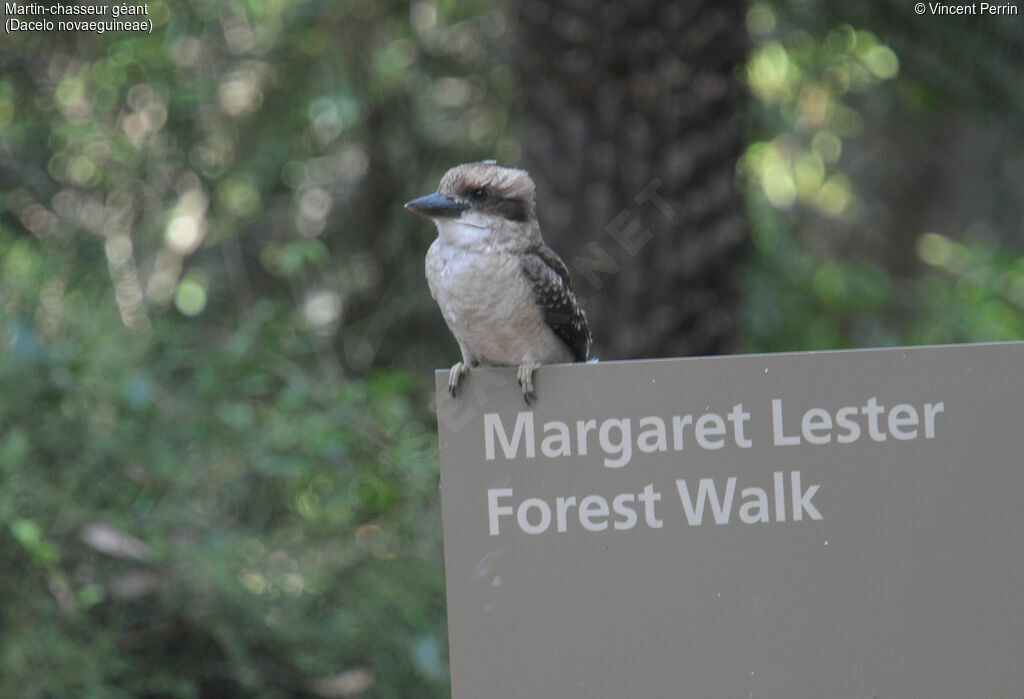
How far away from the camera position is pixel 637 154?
12.6ft

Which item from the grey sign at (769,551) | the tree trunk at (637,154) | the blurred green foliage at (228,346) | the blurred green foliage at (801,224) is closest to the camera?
the grey sign at (769,551)

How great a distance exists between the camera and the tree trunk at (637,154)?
149 inches

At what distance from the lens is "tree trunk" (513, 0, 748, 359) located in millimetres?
3797

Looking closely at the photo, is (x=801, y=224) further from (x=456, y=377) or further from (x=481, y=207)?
(x=456, y=377)

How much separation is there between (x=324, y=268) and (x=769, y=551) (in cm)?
393

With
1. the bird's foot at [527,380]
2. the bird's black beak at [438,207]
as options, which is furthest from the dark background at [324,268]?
the bird's foot at [527,380]

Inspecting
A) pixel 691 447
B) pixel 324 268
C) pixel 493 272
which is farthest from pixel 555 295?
pixel 324 268

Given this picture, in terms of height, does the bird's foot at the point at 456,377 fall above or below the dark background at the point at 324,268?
below

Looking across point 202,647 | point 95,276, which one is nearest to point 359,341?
point 95,276

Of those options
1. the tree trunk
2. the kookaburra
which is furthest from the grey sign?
the tree trunk

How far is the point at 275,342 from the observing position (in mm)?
4660

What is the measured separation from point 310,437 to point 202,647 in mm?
1096

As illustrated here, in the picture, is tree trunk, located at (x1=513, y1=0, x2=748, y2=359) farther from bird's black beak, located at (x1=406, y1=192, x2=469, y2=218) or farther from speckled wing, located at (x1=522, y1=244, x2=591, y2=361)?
bird's black beak, located at (x1=406, y1=192, x2=469, y2=218)

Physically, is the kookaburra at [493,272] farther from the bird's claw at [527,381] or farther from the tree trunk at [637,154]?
the tree trunk at [637,154]
